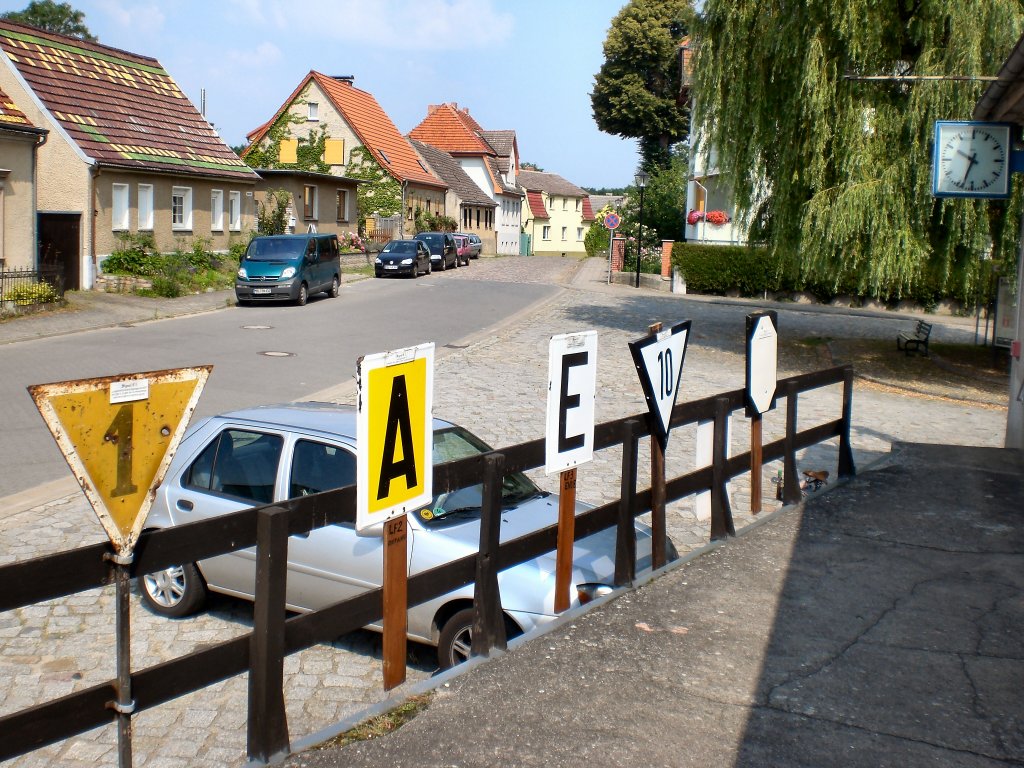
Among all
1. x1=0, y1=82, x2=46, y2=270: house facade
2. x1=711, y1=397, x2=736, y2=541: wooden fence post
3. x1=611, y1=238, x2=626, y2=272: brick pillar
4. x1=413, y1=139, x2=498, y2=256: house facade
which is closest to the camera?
x1=711, y1=397, x2=736, y2=541: wooden fence post

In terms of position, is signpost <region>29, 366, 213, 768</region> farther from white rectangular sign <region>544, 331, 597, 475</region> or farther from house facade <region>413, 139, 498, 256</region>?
house facade <region>413, 139, 498, 256</region>

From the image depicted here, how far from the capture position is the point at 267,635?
394cm

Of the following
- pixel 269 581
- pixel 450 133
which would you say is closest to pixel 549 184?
pixel 450 133

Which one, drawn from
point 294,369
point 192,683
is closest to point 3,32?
point 294,369

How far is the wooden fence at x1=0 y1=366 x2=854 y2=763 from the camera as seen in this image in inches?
130

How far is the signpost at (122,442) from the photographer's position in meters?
3.23

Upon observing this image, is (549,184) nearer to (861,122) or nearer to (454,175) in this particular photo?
(454,175)

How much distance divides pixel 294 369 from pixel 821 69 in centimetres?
1053

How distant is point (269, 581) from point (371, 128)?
5702 centimetres

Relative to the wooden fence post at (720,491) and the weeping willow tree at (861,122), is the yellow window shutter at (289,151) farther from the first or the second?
the wooden fence post at (720,491)

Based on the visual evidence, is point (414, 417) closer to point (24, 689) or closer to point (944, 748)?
point (944, 748)

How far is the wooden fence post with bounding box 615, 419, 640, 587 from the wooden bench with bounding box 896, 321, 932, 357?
1625cm

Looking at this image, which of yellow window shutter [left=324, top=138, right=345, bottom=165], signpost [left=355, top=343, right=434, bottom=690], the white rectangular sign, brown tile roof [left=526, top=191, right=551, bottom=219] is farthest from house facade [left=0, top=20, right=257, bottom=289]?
brown tile roof [left=526, top=191, right=551, bottom=219]

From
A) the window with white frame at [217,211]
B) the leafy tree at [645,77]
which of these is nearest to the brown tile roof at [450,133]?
the leafy tree at [645,77]
